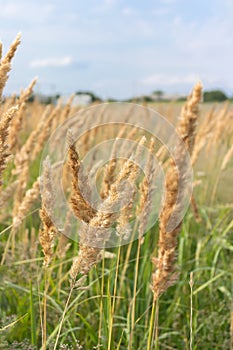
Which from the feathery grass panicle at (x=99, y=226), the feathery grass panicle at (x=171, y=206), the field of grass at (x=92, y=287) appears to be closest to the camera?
the feathery grass panicle at (x=99, y=226)

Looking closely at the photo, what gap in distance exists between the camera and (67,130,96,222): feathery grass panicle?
3.26 ft


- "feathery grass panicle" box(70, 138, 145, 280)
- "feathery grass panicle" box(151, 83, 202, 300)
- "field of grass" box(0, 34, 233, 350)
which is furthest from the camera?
"field of grass" box(0, 34, 233, 350)

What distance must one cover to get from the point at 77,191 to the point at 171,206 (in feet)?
0.79

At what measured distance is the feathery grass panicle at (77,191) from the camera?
39.2 inches

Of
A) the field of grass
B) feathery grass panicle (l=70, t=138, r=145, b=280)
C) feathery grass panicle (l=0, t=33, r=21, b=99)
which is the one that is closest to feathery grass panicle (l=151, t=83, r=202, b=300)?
the field of grass

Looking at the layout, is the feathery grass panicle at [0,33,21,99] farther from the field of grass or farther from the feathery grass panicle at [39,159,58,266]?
the feathery grass panicle at [39,159,58,266]

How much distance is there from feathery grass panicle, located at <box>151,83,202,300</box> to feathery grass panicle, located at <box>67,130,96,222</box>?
0.17 metres

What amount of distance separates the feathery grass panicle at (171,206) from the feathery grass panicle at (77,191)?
173 millimetres

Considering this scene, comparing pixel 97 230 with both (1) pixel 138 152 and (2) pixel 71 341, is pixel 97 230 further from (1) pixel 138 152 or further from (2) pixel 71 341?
(2) pixel 71 341

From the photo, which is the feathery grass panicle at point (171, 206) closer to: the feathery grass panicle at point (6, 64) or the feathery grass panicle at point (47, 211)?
the feathery grass panicle at point (47, 211)

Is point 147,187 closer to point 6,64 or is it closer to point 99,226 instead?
point 99,226

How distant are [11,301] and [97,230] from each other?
1.26 m

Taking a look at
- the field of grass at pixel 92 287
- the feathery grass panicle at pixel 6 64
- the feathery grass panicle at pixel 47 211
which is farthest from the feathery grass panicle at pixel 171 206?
the feathery grass panicle at pixel 6 64

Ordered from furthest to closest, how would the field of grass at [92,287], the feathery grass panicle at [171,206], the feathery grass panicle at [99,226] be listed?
the field of grass at [92,287] < the feathery grass panicle at [171,206] < the feathery grass panicle at [99,226]
